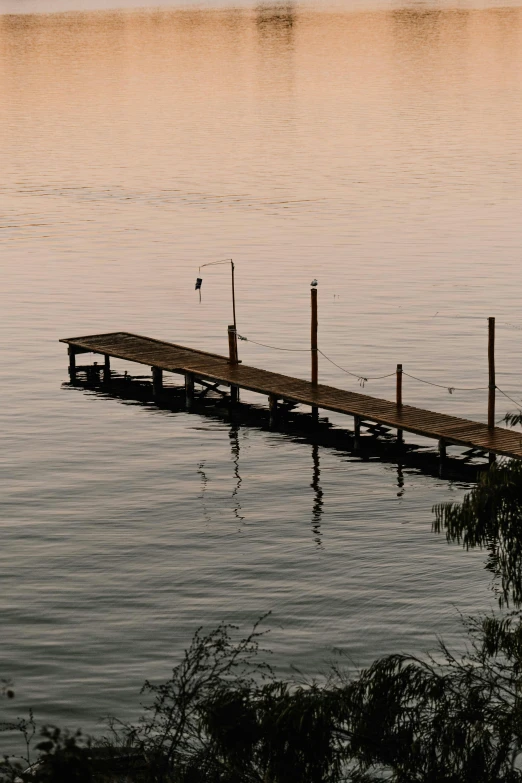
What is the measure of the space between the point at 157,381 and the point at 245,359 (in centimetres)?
684

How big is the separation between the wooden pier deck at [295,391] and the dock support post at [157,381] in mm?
43

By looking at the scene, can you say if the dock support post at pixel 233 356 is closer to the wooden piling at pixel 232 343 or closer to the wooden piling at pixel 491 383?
the wooden piling at pixel 232 343

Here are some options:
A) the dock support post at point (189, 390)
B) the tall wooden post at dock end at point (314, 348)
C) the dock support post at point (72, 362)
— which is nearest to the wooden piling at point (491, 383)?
the tall wooden post at dock end at point (314, 348)

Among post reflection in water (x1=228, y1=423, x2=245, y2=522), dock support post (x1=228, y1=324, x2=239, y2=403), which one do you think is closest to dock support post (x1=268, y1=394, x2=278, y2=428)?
post reflection in water (x1=228, y1=423, x2=245, y2=522)

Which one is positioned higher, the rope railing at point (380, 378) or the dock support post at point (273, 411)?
the rope railing at point (380, 378)

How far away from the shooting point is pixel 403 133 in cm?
16238

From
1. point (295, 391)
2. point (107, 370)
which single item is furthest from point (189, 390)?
point (107, 370)

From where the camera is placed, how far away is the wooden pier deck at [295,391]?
5272 cm

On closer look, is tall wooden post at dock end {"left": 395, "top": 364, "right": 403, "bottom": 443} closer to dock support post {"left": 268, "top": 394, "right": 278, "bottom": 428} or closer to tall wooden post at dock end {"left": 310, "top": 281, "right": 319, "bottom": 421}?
tall wooden post at dock end {"left": 310, "top": 281, "right": 319, "bottom": 421}

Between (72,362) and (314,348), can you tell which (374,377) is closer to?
(314,348)

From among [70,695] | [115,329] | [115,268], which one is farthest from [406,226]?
[70,695]

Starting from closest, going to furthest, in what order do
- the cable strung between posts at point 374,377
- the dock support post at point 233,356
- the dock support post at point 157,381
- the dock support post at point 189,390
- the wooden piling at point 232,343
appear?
1. the wooden piling at point 232,343
2. the dock support post at point 233,356
3. the dock support post at point 189,390
4. the cable strung between posts at point 374,377
5. the dock support post at point 157,381

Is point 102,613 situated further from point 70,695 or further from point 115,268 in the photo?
point 115,268

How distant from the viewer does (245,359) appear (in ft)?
230
